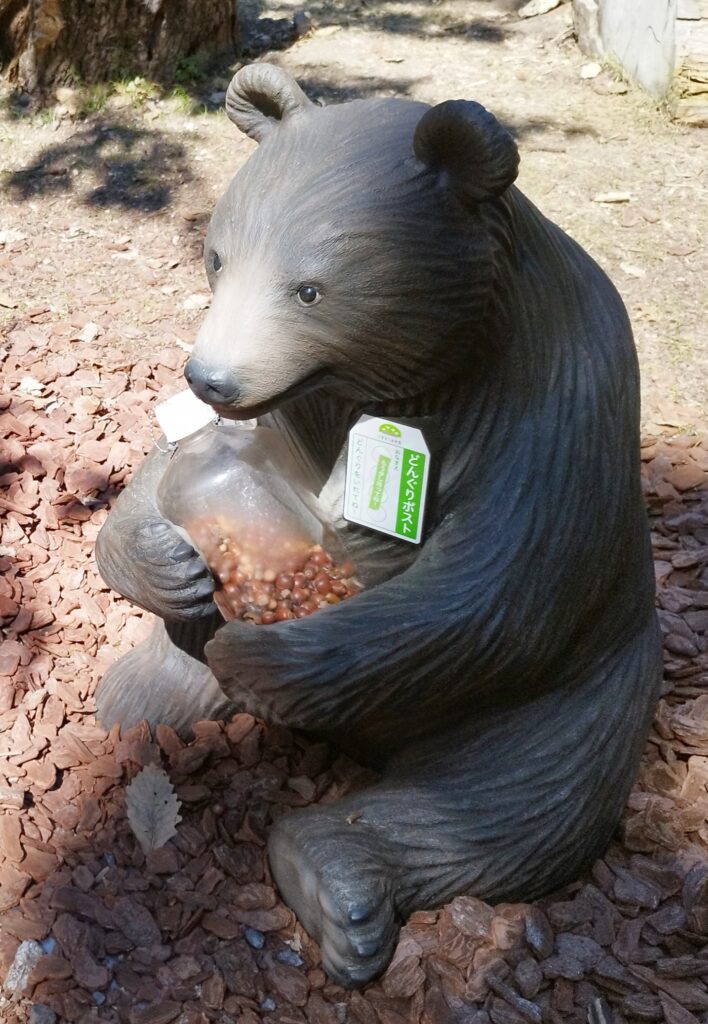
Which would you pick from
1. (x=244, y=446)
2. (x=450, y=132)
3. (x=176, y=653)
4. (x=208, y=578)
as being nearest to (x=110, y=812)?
(x=176, y=653)

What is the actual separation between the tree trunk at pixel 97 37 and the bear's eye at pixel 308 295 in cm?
400

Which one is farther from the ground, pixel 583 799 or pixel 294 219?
pixel 294 219

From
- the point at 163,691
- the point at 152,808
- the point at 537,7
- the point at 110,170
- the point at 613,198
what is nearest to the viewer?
the point at 152,808

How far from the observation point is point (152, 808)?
2.26 meters

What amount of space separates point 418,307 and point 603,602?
2.22 feet

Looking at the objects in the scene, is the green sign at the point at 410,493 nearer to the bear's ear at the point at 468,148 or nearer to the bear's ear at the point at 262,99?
the bear's ear at the point at 468,148

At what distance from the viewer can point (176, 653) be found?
2.37 metres

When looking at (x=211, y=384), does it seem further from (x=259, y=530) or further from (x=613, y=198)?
(x=613, y=198)

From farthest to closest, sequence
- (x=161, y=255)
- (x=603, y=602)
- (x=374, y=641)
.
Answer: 1. (x=161, y=255)
2. (x=603, y=602)
3. (x=374, y=641)

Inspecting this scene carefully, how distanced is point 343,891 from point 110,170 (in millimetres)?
3909

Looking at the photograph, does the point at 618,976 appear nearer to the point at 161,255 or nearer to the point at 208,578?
the point at 208,578

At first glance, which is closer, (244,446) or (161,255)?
(244,446)

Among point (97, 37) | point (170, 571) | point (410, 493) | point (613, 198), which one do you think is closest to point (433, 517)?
point (410, 493)

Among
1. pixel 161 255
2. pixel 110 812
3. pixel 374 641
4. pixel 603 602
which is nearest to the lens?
pixel 374 641
